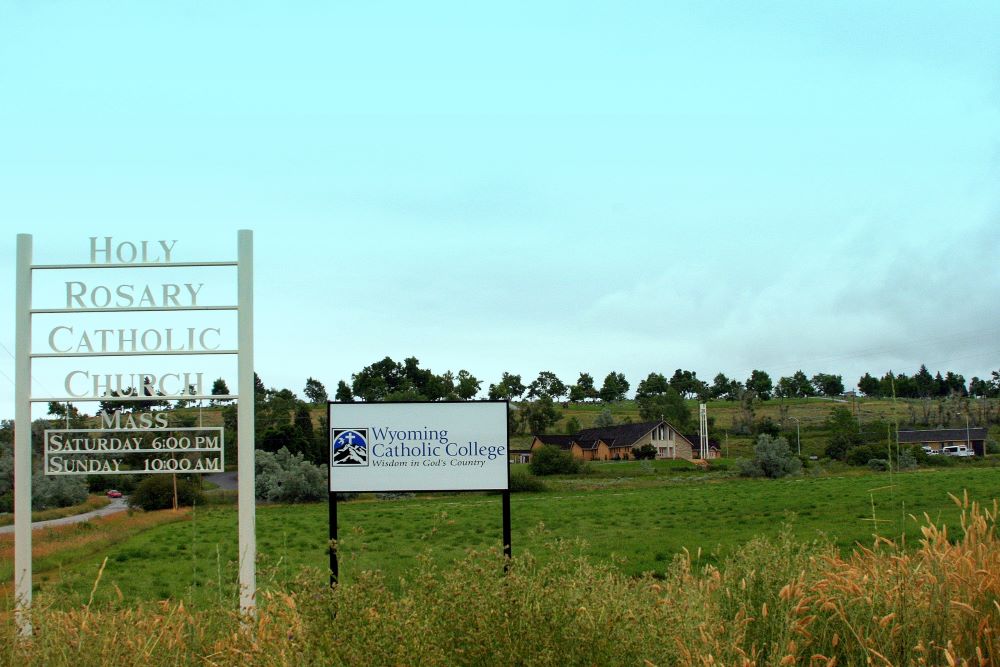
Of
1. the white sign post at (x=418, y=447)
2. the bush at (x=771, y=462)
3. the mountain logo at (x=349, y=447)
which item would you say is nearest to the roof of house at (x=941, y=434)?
the bush at (x=771, y=462)

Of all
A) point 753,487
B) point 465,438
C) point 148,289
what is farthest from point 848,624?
point 753,487

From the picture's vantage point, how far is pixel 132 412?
391 inches

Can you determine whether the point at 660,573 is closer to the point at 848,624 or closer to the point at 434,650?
the point at 848,624

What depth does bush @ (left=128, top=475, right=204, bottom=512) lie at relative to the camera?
25703 millimetres

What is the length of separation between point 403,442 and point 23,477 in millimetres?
3943

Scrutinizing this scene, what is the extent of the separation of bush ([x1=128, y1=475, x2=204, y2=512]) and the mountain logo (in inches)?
654

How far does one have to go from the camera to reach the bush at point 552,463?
5659 centimetres

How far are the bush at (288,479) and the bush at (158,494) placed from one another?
545 cm

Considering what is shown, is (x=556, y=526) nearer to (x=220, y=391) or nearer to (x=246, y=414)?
(x=220, y=391)

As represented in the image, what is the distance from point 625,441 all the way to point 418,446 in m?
74.1

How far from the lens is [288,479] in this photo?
35.4 metres

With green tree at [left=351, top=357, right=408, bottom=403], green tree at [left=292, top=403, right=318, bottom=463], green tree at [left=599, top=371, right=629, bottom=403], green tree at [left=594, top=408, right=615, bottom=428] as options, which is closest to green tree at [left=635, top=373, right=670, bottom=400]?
green tree at [left=599, top=371, right=629, bottom=403]

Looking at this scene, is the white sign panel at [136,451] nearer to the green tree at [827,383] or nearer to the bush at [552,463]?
the bush at [552,463]

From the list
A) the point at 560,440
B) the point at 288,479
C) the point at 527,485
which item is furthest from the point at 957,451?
the point at 288,479
